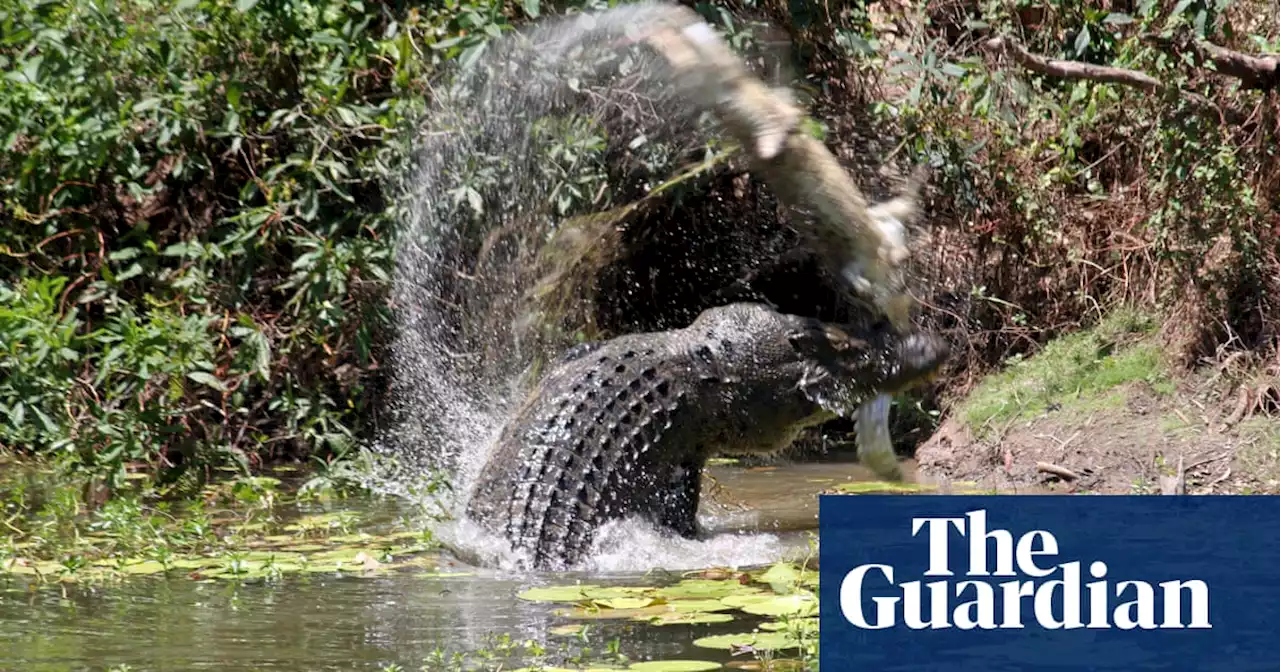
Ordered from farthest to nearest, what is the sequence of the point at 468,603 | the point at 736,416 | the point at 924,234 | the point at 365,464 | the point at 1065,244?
the point at 1065,244 < the point at 924,234 < the point at 365,464 < the point at 736,416 < the point at 468,603

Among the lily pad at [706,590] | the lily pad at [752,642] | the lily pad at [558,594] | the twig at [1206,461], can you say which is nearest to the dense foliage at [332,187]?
the twig at [1206,461]

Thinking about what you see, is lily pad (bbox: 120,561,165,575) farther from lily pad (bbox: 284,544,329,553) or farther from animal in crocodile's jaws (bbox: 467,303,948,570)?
animal in crocodile's jaws (bbox: 467,303,948,570)

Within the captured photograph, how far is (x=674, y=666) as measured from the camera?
411 centimetres

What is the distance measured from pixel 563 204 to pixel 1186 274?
11.0ft

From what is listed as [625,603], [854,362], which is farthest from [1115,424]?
[625,603]

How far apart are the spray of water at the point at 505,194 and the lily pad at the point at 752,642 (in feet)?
13.5

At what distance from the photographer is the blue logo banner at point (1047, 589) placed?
14.3 ft

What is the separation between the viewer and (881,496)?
736cm

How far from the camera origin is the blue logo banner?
4.36 m

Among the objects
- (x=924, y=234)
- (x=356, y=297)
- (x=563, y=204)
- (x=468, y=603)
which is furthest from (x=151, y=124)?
(x=468, y=603)

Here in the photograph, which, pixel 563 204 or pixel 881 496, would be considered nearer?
pixel 881 496

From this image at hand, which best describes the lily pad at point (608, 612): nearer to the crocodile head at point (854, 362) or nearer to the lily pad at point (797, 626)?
the lily pad at point (797, 626)

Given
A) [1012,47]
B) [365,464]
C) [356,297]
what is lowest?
[365,464]

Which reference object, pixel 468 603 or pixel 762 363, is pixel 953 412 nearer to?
pixel 762 363
